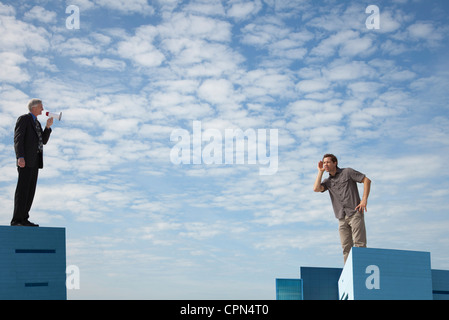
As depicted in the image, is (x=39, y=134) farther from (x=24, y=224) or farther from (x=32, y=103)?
(x=24, y=224)

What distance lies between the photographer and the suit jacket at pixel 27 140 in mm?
12531

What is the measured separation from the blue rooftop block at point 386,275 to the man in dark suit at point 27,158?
810 cm

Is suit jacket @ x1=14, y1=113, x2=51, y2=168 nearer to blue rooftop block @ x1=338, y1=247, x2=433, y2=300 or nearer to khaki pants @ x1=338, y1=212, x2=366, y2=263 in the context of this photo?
khaki pants @ x1=338, y1=212, x2=366, y2=263

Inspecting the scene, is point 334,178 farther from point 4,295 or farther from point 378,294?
point 4,295

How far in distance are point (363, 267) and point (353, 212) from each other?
1.37 meters

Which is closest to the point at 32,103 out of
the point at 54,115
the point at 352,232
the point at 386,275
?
the point at 54,115

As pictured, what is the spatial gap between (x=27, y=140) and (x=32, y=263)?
314 centimetres

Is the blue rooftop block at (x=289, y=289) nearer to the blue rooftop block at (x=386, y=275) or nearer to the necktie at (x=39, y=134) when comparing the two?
the blue rooftop block at (x=386, y=275)

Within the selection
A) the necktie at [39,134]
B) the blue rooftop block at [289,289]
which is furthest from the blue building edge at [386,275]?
the necktie at [39,134]

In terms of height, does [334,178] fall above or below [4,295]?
above
